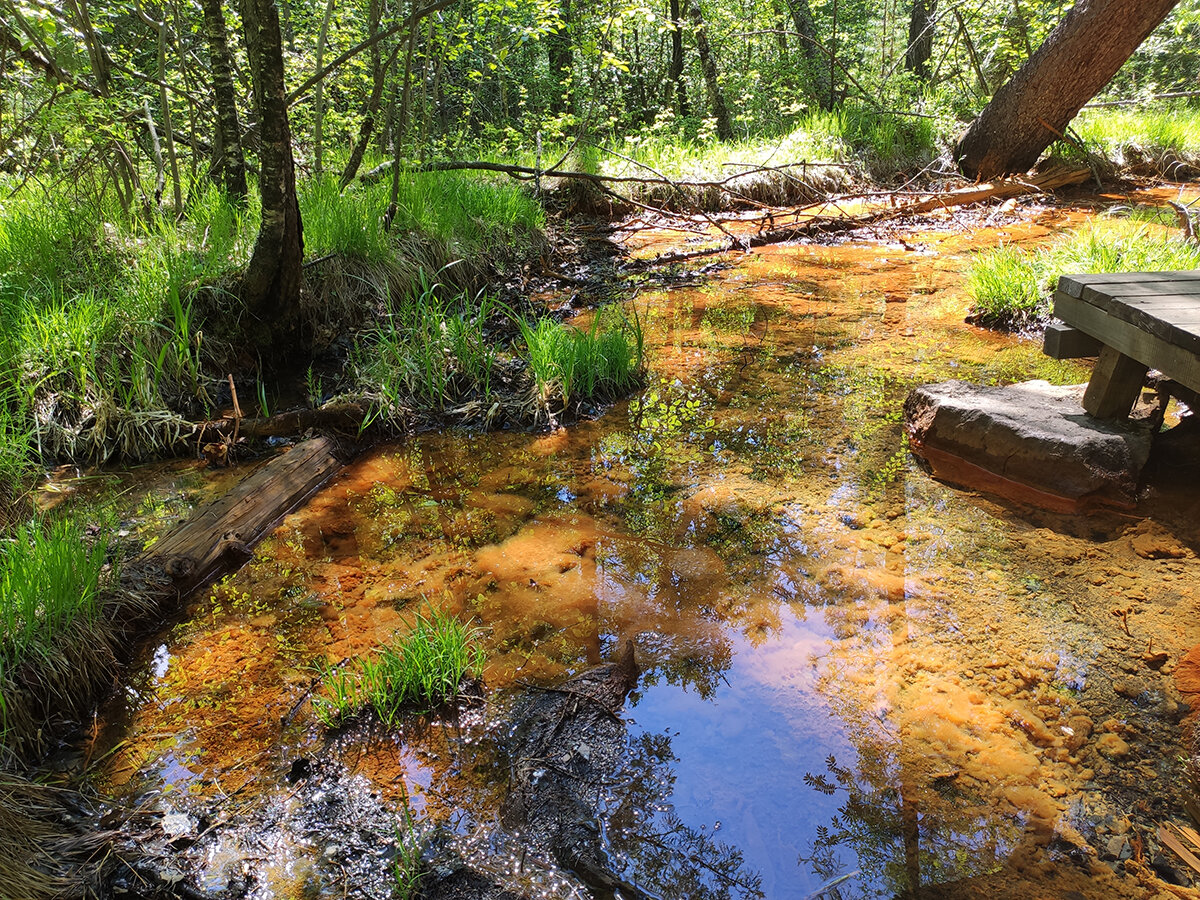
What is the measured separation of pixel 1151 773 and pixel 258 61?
531cm

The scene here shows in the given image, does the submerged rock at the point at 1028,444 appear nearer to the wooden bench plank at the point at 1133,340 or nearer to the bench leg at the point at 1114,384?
the bench leg at the point at 1114,384

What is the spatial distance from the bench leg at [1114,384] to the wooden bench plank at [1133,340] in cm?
13

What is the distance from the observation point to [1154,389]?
14.7 ft

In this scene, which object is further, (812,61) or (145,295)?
(812,61)

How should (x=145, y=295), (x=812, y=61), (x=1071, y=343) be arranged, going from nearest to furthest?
(x=1071, y=343), (x=145, y=295), (x=812, y=61)

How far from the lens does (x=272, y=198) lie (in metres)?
4.38

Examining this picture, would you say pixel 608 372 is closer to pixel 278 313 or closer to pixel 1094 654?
pixel 278 313

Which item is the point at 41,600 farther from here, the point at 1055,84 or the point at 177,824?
the point at 1055,84

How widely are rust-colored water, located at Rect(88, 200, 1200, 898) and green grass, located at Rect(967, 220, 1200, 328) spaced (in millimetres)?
1878

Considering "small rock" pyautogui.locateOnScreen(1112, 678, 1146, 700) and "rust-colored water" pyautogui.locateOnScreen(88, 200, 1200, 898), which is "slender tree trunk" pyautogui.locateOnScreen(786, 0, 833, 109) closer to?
"rust-colored water" pyautogui.locateOnScreen(88, 200, 1200, 898)

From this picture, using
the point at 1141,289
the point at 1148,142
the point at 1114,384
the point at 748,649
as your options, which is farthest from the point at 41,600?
the point at 1148,142

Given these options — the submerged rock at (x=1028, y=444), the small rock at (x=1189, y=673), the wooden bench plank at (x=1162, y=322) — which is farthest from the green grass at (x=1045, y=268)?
the small rock at (x=1189, y=673)

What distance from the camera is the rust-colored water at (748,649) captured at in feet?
6.67

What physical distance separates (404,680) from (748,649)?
4.32ft
